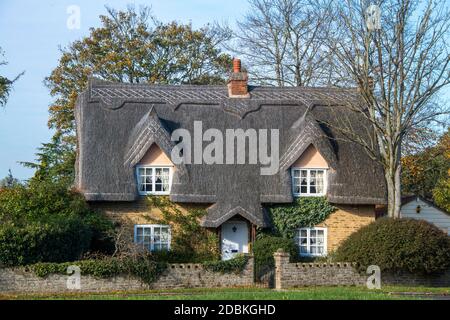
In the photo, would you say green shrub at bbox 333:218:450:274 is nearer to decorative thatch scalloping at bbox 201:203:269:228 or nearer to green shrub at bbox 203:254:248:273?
green shrub at bbox 203:254:248:273

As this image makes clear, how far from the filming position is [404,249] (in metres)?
29.2

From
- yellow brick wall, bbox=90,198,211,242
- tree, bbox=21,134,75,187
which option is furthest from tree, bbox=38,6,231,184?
yellow brick wall, bbox=90,198,211,242

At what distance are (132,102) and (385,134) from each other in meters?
10.8

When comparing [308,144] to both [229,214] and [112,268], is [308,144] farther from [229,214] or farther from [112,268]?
[112,268]

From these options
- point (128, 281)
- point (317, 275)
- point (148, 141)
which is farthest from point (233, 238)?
point (128, 281)

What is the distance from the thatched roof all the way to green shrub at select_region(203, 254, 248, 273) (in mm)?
4370

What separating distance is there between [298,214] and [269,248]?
253 centimetres

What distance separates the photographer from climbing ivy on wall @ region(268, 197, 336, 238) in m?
33.5

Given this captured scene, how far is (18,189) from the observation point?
3130cm

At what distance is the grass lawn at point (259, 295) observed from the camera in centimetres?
2012

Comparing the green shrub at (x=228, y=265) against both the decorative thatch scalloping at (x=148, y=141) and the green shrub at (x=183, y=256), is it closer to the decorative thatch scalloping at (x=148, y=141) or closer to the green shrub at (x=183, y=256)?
the green shrub at (x=183, y=256)

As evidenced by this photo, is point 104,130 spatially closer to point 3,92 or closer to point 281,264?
point 3,92

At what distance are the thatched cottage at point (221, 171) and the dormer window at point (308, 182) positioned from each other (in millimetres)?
41

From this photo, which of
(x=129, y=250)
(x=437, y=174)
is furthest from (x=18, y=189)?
(x=437, y=174)
